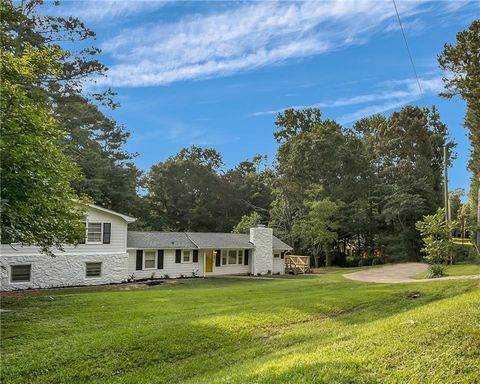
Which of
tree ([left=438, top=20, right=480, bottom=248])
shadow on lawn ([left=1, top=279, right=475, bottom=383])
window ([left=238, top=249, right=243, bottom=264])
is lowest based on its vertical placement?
shadow on lawn ([left=1, top=279, right=475, bottom=383])

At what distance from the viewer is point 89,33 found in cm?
2506

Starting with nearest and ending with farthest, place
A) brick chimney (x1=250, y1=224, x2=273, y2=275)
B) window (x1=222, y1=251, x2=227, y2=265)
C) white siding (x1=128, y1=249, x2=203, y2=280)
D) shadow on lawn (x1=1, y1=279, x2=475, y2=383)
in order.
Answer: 1. shadow on lawn (x1=1, y1=279, x2=475, y2=383)
2. white siding (x1=128, y1=249, x2=203, y2=280)
3. window (x1=222, y1=251, x2=227, y2=265)
4. brick chimney (x1=250, y1=224, x2=273, y2=275)

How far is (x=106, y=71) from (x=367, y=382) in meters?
27.0

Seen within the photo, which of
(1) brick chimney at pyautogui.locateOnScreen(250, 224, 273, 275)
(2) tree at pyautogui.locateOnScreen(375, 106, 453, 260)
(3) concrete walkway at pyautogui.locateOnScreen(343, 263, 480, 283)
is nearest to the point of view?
(3) concrete walkway at pyautogui.locateOnScreen(343, 263, 480, 283)

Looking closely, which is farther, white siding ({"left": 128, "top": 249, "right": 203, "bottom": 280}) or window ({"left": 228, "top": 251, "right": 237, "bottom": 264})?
window ({"left": 228, "top": 251, "right": 237, "bottom": 264})

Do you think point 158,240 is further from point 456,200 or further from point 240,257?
point 456,200

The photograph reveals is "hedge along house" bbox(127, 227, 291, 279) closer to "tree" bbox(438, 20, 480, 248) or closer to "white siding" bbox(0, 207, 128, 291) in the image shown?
"white siding" bbox(0, 207, 128, 291)

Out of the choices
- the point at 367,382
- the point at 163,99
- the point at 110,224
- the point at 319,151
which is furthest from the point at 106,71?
the point at 367,382

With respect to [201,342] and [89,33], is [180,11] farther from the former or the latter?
[89,33]

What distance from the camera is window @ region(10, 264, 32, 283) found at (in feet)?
56.6

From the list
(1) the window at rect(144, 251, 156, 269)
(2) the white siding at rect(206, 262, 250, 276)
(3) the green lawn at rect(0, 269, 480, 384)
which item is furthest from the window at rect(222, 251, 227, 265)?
(3) the green lawn at rect(0, 269, 480, 384)

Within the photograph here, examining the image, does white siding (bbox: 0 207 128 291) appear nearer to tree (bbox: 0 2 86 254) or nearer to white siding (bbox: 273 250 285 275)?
tree (bbox: 0 2 86 254)

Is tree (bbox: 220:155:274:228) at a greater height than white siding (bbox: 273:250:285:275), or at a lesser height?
greater

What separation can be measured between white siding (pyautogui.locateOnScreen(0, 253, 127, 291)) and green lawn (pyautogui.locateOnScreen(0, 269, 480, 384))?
8.52 meters
